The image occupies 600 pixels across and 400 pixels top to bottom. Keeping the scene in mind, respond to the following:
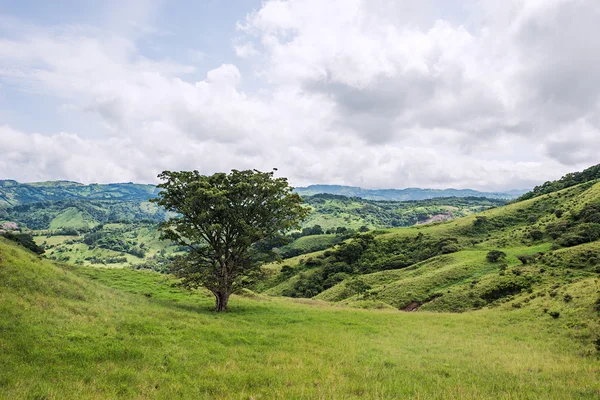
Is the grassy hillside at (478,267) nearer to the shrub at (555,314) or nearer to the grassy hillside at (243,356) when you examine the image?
the shrub at (555,314)

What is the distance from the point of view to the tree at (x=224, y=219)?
108 feet

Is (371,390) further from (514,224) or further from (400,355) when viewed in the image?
(514,224)

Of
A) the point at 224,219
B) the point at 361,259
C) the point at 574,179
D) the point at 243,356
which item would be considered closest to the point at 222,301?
the point at 224,219

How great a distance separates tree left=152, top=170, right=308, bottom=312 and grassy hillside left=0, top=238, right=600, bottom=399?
839 centimetres

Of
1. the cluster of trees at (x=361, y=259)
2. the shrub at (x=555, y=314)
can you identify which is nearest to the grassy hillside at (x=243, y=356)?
the shrub at (x=555, y=314)

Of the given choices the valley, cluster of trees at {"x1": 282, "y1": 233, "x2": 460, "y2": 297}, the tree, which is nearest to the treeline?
cluster of trees at {"x1": 282, "y1": 233, "x2": 460, "y2": 297}

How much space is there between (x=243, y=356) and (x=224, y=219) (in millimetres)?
20378

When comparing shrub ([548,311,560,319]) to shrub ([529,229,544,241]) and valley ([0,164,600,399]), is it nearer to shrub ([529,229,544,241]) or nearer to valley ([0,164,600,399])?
valley ([0,164,600,399])

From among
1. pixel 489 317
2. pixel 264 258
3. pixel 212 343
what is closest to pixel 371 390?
pixel 212 343

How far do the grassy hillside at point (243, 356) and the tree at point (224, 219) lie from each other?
8.39 metres

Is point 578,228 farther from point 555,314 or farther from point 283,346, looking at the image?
point 283,346

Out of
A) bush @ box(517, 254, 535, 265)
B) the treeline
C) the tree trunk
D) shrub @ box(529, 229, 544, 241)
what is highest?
the treeline

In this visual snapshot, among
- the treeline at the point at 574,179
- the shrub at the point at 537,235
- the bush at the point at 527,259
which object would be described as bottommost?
the bush at the point at 527,259

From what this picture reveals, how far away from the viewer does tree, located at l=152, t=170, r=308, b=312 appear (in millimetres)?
32875
